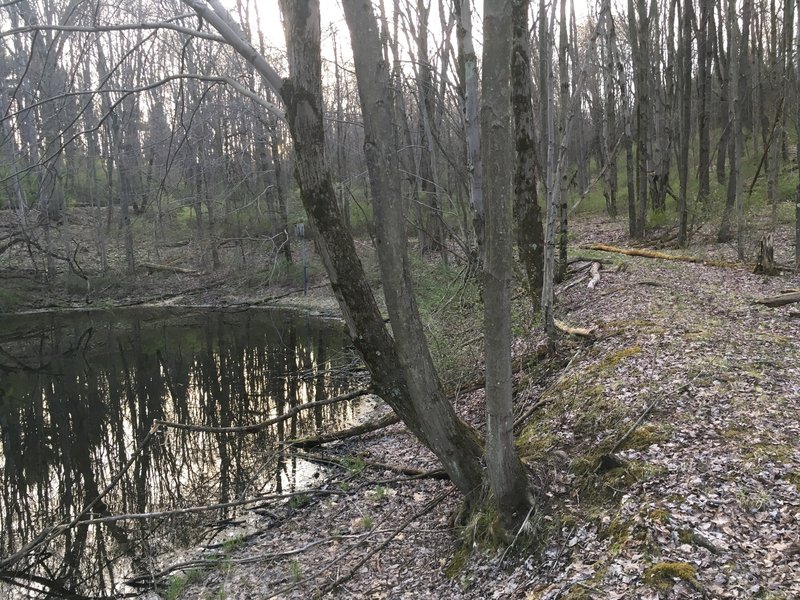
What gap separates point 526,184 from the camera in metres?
9.21

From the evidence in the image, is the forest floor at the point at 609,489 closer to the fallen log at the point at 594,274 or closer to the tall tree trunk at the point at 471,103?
the fallen log at the point at 594,274

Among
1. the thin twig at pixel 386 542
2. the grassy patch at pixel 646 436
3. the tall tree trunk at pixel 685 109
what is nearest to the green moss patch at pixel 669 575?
the grassy patch at pixel 646 436

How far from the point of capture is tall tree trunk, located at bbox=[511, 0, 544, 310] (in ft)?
28.7

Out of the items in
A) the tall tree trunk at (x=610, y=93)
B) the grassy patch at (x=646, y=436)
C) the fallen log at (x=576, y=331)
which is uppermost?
the tall tree trunk at (x=610, y=93)

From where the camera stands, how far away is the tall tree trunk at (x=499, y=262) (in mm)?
3207

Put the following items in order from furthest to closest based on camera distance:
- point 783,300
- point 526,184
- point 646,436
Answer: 1. point 526,184
2. point 783,300
3. point 646,436

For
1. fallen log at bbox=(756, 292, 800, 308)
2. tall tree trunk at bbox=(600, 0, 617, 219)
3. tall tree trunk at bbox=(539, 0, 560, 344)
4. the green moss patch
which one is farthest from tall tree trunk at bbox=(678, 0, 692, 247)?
the green moss patch

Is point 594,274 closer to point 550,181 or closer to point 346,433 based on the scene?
point 550,181

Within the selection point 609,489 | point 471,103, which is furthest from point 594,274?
point 609,489

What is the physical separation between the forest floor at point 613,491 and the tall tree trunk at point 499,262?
41cm

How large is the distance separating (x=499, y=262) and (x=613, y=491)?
187 cm

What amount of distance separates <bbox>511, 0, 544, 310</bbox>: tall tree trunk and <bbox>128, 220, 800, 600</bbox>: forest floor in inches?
56.4

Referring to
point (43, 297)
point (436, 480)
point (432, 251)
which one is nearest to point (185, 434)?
point (436, 480)

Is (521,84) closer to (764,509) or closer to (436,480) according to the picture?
(436,480)
